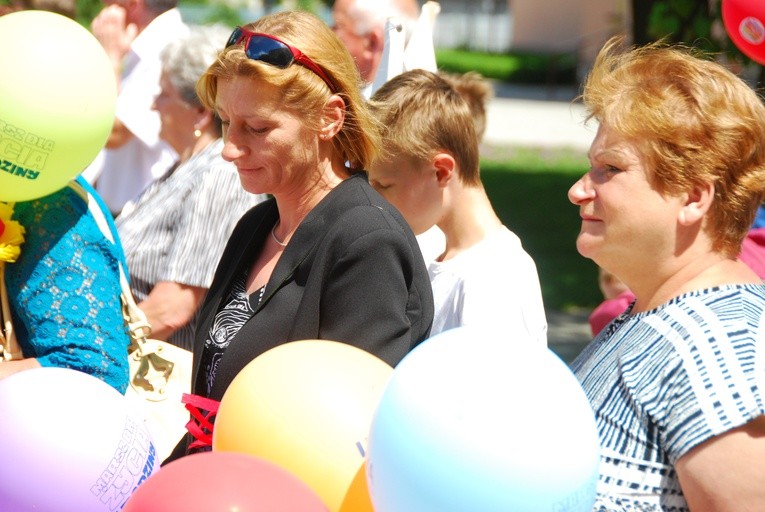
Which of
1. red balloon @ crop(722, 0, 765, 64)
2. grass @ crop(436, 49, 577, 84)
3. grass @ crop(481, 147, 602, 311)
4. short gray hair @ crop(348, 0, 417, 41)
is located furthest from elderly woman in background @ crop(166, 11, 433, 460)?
grass @ crop(436, 49, 577, 84)

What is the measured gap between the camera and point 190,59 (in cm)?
418

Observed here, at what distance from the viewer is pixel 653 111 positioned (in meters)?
2.08

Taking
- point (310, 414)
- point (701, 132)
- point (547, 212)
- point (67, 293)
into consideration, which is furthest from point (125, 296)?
point (547, 212)

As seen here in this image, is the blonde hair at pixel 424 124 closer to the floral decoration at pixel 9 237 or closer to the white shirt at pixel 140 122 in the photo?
the floral decoration at pixel 9 237

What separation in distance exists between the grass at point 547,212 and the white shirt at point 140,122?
15.5 ft

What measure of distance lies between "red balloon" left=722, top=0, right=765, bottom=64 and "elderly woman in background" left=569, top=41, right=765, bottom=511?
1580 millimetres

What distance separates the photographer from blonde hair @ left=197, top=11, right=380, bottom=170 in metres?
2.56

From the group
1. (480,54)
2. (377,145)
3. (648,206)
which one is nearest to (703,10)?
(377,145)

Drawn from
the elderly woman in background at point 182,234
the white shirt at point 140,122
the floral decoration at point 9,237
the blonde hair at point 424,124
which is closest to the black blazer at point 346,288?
the floral decoration at point 9,237

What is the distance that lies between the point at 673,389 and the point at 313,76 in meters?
1.20

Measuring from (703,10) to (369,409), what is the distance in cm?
686

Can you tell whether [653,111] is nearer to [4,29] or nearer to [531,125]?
[4,29]

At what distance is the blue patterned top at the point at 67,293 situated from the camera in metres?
2.47

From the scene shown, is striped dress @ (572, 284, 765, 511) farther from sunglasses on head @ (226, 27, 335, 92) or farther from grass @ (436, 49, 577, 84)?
grass @ (436, 49, 577, 84)
